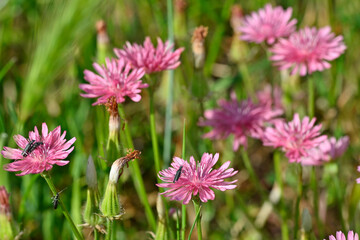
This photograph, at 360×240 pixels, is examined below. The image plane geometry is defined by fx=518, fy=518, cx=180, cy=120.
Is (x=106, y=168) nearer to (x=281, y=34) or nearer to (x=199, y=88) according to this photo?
(x=199, y=88)

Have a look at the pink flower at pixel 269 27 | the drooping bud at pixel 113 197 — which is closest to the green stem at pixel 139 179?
the drooping bud at pixel 113 197

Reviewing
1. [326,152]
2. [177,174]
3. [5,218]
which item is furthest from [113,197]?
[326,152]

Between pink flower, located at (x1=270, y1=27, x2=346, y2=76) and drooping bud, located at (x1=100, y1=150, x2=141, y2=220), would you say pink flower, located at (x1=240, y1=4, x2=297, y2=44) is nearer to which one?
pink flower, located at (x1=270, y1=27, x2=346, y2=76)

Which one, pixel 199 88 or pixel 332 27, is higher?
pixel 332 27

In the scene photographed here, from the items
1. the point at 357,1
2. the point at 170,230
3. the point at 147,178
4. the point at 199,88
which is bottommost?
the point at 170,230

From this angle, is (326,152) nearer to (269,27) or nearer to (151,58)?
(269,27)

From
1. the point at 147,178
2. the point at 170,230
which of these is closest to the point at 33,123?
the point at 147,178
